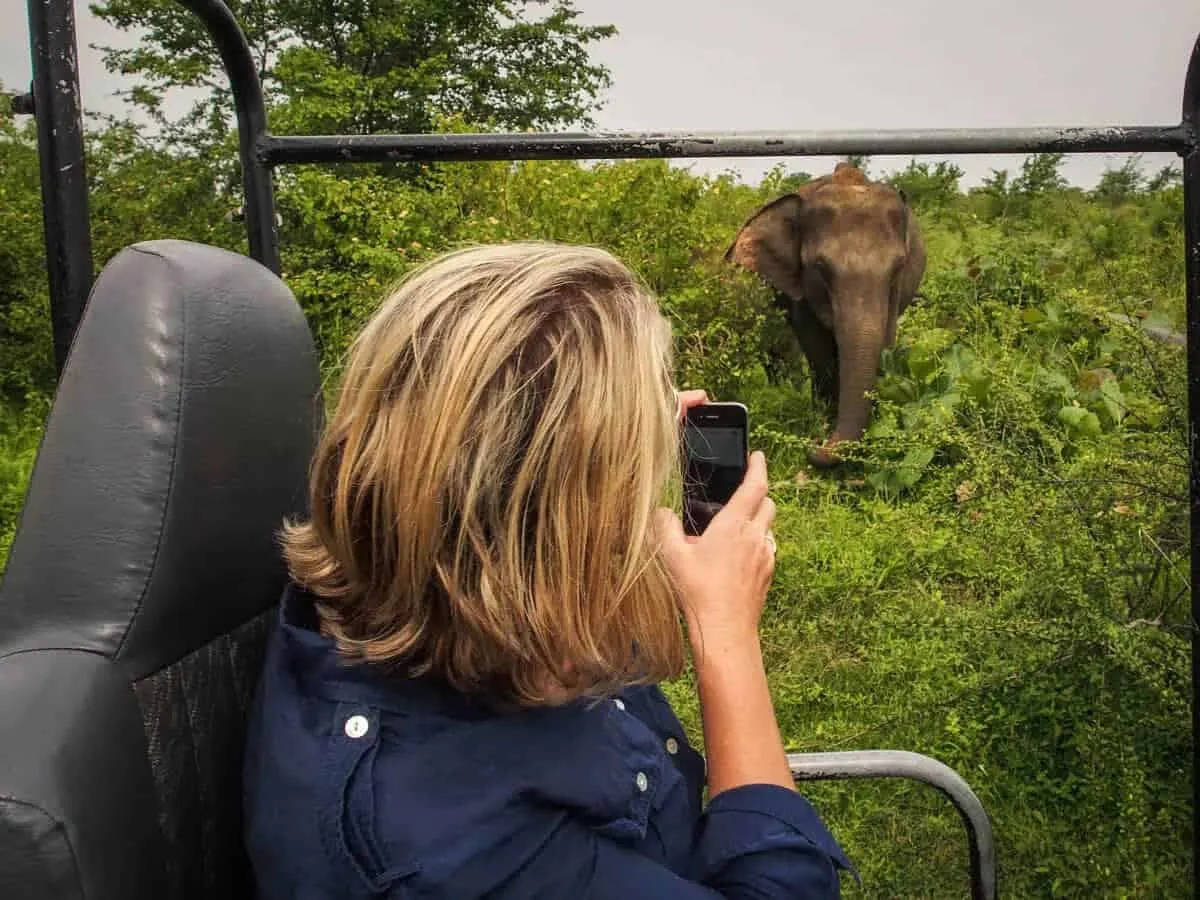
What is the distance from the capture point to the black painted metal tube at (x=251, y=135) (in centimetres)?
145

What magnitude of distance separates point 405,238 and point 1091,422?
3.70 m

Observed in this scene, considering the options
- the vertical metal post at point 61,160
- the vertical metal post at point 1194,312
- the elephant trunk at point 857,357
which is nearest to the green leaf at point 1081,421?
the elephant trunk at point 857,357

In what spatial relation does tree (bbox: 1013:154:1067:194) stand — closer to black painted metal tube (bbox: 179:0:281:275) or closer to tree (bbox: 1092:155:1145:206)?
tree (bbox: 1092:155:1145:206)

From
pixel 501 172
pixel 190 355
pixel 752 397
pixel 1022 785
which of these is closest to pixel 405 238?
pixel 501 172

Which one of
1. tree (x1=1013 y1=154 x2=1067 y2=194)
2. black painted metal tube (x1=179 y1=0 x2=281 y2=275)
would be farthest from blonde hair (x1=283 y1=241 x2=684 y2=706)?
tree (x1=1013 y1=154 x2=1067 y2=194)

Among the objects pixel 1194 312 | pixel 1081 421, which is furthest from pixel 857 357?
pixel 1194 312

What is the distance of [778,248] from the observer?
7.75 metres

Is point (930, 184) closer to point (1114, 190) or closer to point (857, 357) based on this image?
point (1114, 190)

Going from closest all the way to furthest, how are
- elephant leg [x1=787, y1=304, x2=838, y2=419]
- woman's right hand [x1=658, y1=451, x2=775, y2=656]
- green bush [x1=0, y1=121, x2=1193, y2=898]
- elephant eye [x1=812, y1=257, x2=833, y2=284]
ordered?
woman's right hand [x1=658, y1=451, x2=775, y2=656], green bush [x1=0, y1=121, x2=1193, y2=898], elephant eye [x1=812, y1=257, x2=833, y2=284], elephant leg [x1=787, y1=304, x2=838, y2=419]

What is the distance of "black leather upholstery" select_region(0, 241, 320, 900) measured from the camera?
73cm

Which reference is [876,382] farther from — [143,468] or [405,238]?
[143,468]

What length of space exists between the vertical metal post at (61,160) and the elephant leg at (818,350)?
256 inches

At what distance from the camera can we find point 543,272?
0.89m

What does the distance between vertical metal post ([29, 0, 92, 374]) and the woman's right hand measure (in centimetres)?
63
